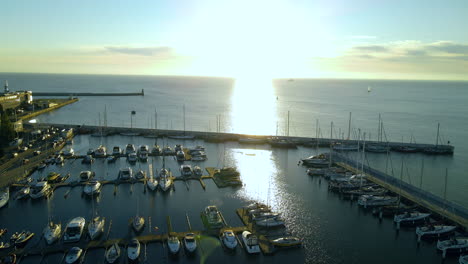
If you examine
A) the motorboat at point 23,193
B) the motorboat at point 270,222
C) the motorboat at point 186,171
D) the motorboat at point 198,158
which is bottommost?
the motorboat at point 270,222

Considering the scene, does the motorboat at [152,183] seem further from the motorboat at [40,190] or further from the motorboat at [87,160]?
the motorboat at [87,160]

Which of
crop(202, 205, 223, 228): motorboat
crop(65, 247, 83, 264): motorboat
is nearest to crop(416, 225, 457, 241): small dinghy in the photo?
crop(202, 205, 223, 228): motorboat

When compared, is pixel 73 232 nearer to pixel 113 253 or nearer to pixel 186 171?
pixel 113 253

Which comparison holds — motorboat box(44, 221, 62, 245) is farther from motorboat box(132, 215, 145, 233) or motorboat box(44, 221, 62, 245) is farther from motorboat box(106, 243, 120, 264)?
motorboat box(132, 215, 145, 233)

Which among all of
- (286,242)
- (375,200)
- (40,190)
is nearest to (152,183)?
(40,190)

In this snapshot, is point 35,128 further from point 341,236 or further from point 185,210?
point 341,236

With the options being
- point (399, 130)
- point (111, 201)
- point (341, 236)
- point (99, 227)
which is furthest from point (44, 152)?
point (399, 130)

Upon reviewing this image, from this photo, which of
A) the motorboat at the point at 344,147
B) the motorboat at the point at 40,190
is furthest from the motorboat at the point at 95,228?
the motorboat at the point at 344,147
